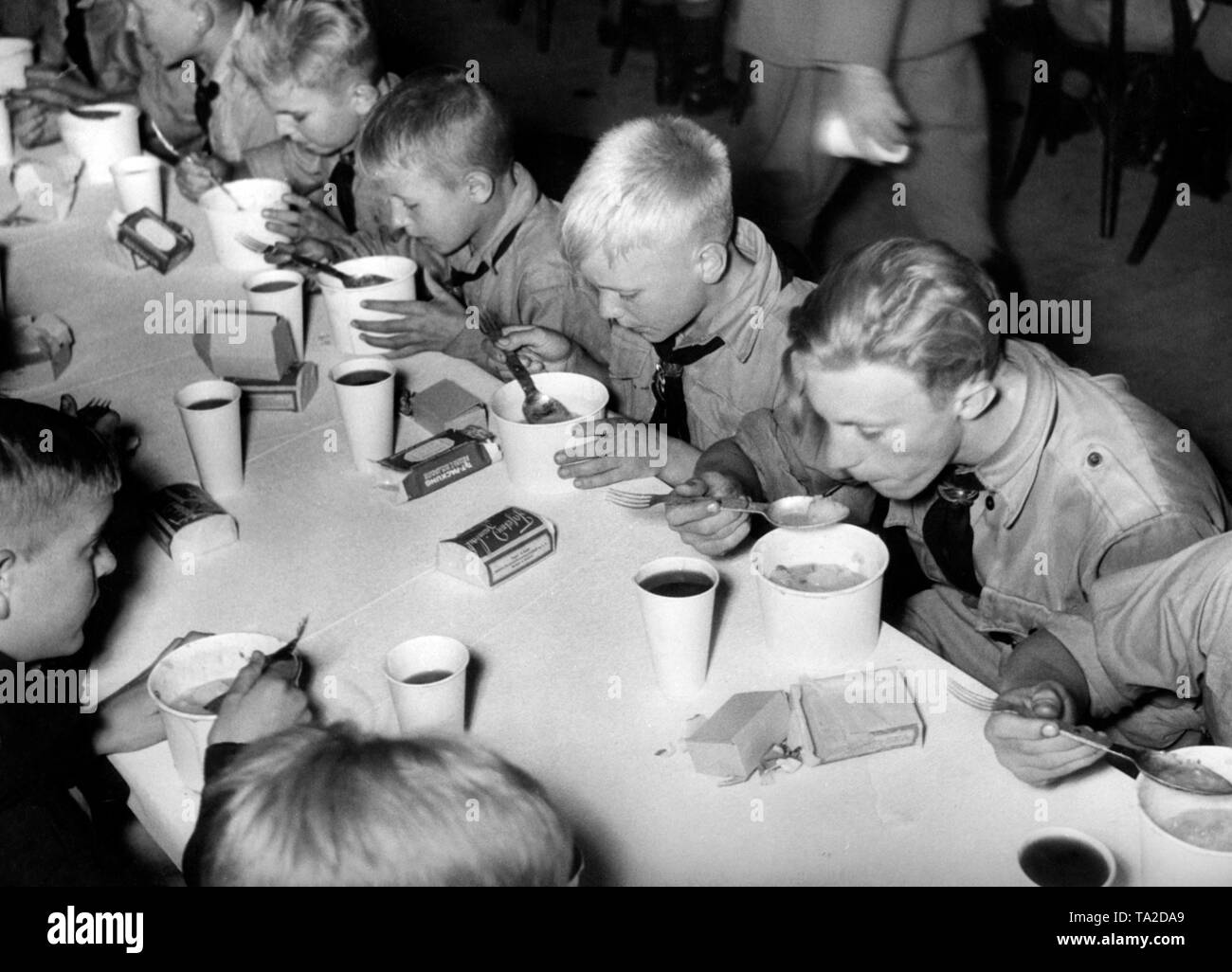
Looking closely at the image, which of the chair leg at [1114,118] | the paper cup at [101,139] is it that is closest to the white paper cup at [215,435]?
the paper cup at [101,139]

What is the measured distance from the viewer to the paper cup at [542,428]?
194 cm

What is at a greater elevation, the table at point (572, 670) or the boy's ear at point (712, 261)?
the boy's ear at point (712, 261)

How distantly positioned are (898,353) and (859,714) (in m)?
0.50

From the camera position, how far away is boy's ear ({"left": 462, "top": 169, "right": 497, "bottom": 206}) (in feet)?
8.48

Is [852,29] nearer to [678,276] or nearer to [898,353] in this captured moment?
[678,276]

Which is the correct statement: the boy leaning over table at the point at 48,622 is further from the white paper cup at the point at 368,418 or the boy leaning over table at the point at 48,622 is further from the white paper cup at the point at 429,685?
the white paper cup at the point at 368,418

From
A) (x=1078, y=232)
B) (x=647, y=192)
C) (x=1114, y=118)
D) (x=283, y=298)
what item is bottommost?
(x=1078, y=232)

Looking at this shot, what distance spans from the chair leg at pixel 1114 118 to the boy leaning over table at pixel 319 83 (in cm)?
289

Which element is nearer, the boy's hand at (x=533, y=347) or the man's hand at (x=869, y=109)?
the boy's hand at (x=533, y=347)

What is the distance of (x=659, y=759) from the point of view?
57.5 inches

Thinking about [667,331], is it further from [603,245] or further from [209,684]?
[209,684]

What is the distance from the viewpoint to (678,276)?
7.03 feet

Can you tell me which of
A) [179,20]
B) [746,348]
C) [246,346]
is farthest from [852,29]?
[246,346]
